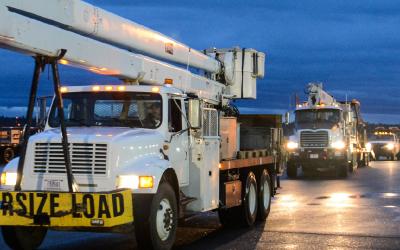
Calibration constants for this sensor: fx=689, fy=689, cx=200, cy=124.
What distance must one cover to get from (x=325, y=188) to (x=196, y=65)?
10739mm

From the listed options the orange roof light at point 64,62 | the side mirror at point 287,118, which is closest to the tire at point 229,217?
the orange roof light at point 64,62

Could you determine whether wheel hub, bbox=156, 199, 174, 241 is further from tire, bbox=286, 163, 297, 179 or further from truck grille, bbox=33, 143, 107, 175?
tire, bbox=286, 163, 297, 179

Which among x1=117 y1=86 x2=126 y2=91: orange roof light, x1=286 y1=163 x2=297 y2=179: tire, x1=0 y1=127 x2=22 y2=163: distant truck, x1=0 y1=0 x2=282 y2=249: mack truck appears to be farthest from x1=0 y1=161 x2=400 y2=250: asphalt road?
x1=0 y1=127 x2=22 y2=163: distant truck

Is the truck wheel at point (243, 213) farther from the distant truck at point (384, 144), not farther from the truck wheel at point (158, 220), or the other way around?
the distant truck at point (384, 144)

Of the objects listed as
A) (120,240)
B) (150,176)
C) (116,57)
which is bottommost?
(120,240)

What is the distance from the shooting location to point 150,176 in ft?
29.5

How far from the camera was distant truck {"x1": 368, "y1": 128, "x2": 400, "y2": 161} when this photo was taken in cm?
5250

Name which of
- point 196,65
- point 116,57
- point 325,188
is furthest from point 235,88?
point 325,188

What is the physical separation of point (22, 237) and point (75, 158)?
55.2 inches

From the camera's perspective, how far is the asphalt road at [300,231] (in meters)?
10.8

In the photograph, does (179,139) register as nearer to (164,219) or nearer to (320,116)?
(164,219)

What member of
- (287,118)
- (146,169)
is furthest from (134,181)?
(287,118)

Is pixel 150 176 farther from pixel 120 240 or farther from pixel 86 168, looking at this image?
pixel 120 240

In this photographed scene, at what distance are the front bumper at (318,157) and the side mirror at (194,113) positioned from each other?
20.3 metres
